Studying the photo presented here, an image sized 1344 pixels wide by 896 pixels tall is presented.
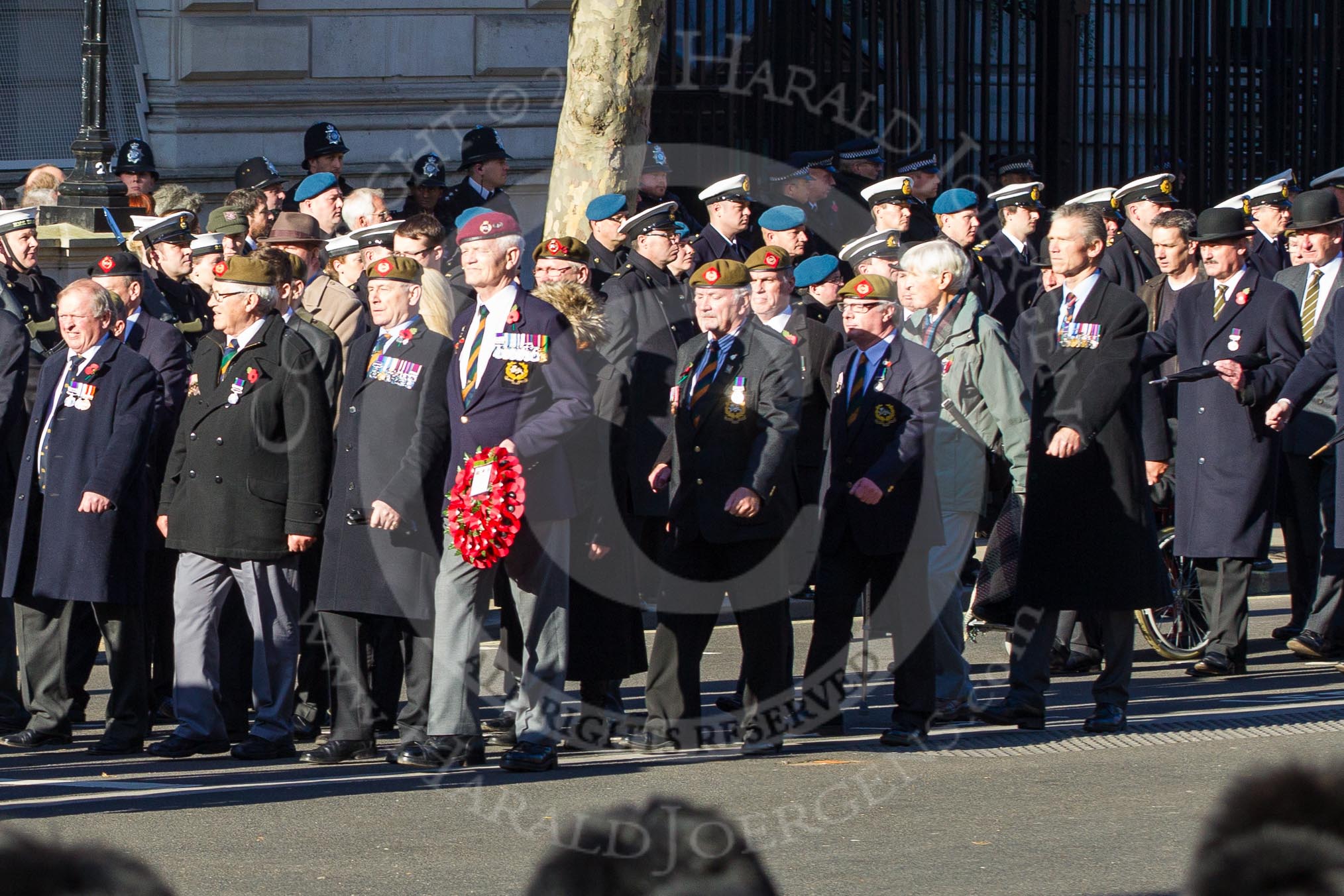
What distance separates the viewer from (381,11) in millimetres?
16609

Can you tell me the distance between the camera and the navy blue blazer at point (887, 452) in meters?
7.97

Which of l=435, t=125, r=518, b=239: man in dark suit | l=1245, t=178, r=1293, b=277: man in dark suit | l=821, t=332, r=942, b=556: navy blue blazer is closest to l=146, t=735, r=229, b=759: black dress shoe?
l=821, t=332, r=942, b=556: navy blue blazer

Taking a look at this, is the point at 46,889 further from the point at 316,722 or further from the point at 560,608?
the point at 316,722

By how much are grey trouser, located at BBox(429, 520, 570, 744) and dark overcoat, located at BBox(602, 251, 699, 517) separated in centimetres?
116

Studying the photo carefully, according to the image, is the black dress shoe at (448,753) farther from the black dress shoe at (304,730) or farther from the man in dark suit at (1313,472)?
the man in dark suit at (1313,472)

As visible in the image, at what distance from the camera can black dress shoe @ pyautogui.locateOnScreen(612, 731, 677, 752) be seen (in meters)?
8.09

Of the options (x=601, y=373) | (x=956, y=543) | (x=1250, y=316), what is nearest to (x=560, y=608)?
(x=601, y=373)

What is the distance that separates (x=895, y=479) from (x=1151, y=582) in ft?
3.95

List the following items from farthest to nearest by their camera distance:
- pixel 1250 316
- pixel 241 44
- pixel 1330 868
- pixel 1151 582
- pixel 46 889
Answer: pixel 241 44 → pixel 1250 316 → pixel 1151 582 → pixel 1330 868 → pixel 46 889

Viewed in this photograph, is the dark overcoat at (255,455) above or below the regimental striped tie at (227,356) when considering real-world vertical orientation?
below

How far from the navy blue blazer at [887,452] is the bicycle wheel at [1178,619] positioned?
98.3 inches

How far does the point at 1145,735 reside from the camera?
8133mm

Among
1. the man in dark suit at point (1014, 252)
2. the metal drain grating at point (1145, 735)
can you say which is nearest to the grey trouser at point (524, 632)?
the metal drain grating at point (1145, 735)

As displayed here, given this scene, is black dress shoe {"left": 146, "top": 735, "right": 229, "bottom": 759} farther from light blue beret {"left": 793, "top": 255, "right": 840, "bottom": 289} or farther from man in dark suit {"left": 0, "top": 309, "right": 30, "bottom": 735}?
light blue beret {"left": 793, "top": 255, "right": 840, "bottom": 289}
